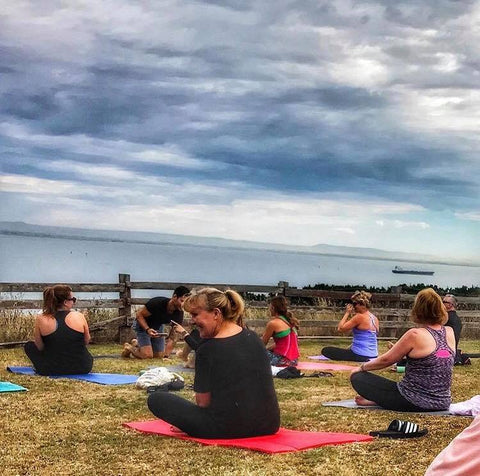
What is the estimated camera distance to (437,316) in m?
7.47

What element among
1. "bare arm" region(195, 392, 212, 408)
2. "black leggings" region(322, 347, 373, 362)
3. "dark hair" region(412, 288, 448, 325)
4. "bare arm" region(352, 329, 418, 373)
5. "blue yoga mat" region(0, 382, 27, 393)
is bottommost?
"blue yoga mat" region(0, 382, 27, 393)

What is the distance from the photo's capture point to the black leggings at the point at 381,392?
7.79 m

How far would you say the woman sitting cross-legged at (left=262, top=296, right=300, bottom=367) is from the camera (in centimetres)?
1123

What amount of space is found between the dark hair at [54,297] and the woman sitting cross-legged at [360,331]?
4.38m

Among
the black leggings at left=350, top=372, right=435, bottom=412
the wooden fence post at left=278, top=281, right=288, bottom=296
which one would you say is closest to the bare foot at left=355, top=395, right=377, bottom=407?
the black leggings at left=350, top=372, right=435, bottom=412

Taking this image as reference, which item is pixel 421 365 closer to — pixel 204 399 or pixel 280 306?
pixel 204 399

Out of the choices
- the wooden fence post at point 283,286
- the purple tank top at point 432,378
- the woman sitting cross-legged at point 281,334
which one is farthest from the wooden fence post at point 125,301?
the purple tank top at point 432,378

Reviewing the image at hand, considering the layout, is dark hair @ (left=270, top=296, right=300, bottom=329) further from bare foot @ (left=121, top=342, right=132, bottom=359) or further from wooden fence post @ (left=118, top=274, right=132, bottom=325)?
wooden fence post @ (left=118, top=274, right=132, bottom=325)

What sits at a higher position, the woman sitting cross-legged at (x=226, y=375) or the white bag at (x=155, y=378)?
the woman sitting cross-legged at (x=226, y=375)

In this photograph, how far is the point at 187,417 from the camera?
6.37 m

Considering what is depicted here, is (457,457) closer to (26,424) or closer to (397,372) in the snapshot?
(26,424)

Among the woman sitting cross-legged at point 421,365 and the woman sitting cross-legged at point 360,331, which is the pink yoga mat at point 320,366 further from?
the woman sitting cross-legged at point 421,365

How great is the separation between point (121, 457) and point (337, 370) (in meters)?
6.55

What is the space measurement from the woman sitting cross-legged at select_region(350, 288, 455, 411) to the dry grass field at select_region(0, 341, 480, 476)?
236mm
